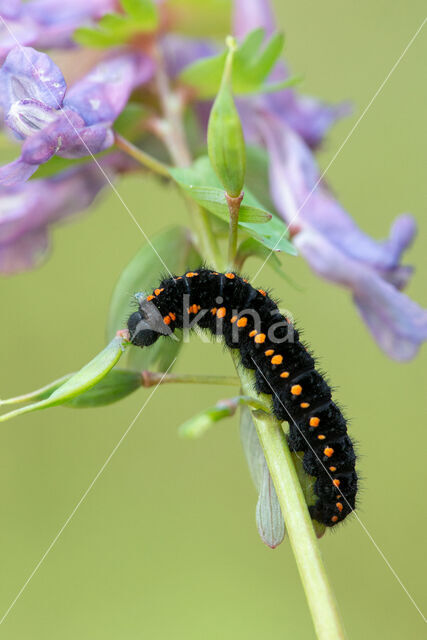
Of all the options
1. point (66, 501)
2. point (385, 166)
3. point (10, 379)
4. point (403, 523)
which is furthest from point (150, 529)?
point (385, 166)

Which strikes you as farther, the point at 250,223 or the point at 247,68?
the point at 247,68

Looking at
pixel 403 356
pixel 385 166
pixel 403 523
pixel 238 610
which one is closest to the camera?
pixel 403 356

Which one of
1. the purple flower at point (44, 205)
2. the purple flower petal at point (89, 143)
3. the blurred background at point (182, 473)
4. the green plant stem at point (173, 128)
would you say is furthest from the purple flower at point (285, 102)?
the blurred background at point (182, 473)

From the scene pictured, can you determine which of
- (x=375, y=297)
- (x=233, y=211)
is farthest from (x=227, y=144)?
(x=375, y=297)

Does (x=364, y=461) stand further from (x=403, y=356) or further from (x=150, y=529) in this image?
(x=403, y=356)

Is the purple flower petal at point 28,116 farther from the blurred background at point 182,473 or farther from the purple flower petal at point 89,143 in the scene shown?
the blurred background at point 182,473

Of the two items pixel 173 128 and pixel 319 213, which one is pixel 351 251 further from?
pixel 173 128
